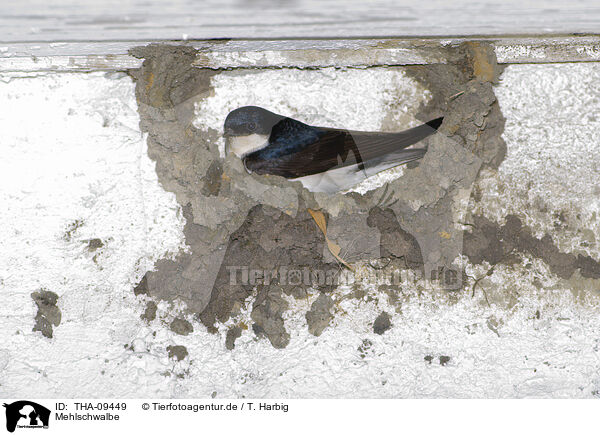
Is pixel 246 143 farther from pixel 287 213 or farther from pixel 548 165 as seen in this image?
pixel 548 165

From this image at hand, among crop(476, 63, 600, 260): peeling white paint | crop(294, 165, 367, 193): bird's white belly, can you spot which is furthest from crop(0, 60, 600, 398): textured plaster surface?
crop(294, 165, 367, 193): bird's white belly

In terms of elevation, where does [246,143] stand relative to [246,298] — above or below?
above
